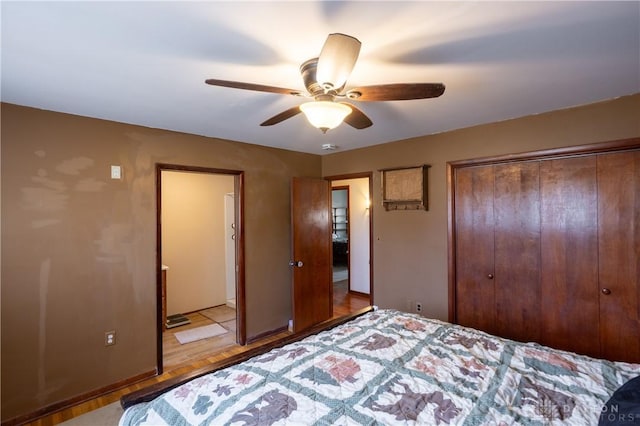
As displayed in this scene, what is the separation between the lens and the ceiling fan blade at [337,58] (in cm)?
122

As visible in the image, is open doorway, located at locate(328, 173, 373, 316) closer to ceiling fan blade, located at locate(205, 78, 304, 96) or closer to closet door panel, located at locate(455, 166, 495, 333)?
closet door panel, located at locate(455, 166, 495, 333)

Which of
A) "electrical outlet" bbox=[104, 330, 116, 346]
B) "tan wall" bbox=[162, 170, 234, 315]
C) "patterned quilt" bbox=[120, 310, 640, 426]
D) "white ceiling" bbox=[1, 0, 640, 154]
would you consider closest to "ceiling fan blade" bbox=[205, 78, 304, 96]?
"white ceiling" bbox=[1, 0, 640, 154]

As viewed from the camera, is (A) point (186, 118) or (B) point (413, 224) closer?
(A) point (186, 118)

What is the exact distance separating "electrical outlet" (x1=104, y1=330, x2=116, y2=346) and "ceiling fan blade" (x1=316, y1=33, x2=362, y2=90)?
2.73 metres

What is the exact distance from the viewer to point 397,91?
154 cm

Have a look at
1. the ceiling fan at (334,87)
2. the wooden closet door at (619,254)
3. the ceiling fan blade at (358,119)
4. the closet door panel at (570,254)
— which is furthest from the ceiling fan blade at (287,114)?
the wooden closet door at (619,254)

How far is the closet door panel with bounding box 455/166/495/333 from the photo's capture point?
9.78ft

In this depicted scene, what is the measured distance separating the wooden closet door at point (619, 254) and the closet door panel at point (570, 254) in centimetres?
5

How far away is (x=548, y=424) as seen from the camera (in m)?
1.19

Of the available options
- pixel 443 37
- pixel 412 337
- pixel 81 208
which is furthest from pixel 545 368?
pixel 81 208

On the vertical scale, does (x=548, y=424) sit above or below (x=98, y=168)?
below

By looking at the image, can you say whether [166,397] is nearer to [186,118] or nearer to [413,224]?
[186,118]

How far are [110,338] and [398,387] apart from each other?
251cm

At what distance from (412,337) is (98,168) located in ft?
9.20
